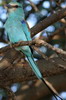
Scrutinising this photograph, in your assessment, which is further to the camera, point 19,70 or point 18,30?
point 19,70

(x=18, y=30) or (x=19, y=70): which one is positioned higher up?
(x=18, y=30)

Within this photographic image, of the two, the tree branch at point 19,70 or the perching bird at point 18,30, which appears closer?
the perching bird at point 18,30

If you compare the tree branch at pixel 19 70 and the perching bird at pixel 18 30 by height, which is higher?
the perching bird at pixel 18 30

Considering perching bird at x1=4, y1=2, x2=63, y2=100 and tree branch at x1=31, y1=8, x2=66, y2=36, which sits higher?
perching bird at x1=4, y1=2, x2=63, y2=100

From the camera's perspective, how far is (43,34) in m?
3.36

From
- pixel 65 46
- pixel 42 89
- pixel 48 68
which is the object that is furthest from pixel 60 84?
pixel 48 68

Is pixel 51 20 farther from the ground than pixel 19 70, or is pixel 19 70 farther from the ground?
pixel 51 20

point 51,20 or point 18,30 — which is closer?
point 18,30

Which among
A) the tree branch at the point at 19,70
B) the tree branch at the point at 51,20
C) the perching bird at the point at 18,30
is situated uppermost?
the perching bird at the point at 18,30

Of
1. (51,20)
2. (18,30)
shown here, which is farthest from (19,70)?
(51,20)

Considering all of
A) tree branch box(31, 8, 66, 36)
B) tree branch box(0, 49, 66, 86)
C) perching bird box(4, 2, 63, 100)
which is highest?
perching bird box(4, 2, 63, 100)

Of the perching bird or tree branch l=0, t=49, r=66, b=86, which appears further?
tree branch l=0, t=49, r=66, b=86

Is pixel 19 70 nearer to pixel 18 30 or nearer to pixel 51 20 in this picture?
pixel 18 30

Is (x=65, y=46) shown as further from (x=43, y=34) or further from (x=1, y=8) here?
(x=1, y=8)
